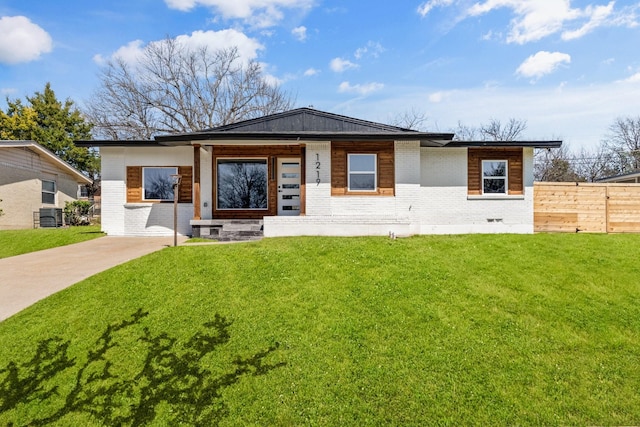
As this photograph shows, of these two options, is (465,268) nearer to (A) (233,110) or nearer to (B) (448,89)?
(B) (448,89)

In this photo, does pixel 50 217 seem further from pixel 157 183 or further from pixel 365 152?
pixel 365 152

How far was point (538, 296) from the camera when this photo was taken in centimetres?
531

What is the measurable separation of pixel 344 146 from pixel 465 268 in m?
6.15

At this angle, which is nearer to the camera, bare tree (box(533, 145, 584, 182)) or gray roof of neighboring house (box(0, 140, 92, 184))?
gray roof of neighboring house (box(0, 140, 92, 184))

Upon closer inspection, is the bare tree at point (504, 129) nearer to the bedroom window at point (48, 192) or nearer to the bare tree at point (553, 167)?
the bare tree at point (553, 167)

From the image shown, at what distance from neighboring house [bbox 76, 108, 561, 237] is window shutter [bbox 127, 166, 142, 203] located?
37 mm

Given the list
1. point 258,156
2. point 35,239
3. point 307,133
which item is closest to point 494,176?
point 307,133

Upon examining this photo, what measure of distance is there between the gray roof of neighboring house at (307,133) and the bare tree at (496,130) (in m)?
23.0

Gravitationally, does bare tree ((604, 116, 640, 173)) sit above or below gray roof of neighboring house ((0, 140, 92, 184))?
above

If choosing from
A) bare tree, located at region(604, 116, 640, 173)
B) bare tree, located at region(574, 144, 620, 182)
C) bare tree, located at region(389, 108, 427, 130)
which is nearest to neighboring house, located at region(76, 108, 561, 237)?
bare tree, located at region(389, 108, 427, 130)

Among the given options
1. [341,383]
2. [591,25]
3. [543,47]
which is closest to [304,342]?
[341,383]

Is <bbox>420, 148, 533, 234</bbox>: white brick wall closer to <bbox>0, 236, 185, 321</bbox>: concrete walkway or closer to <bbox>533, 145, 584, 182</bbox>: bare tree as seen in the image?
<bbox>0, 236, 185, 321</bbox>: concrete walkway

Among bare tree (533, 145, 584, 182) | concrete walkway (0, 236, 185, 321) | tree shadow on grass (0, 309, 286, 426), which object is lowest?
tree shadow on grass (0, 309, 286, 426)

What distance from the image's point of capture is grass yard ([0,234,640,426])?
129 inches
